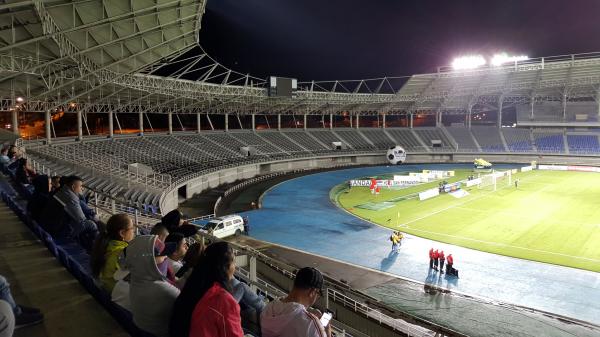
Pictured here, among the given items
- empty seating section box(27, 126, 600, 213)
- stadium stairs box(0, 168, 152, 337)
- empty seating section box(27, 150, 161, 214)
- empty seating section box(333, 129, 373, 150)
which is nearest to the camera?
stadium stairs box(0, 168, 152, 337)

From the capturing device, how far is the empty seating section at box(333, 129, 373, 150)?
6901 cm

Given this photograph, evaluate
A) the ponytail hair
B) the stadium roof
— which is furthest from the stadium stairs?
the stadium roof

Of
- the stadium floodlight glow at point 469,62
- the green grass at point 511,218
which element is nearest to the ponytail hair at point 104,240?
the green grass at point 511,218

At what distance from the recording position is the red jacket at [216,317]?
3109mm

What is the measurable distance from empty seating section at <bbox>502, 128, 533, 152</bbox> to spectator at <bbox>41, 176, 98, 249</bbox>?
74.0 meters

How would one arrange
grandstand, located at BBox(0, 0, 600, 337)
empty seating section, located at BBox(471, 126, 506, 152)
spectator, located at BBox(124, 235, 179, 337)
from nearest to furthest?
spectator, located at BBox(124, 235, 179, 337) → grandstand, located at BBox(0, 0, 600, 337) → empty seating section, located at BBox(471, 126, 506, 152)

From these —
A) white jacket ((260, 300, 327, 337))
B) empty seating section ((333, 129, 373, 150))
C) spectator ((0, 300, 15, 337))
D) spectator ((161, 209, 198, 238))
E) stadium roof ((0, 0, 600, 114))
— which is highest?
stadium roof ((0, 0, 600, 114))

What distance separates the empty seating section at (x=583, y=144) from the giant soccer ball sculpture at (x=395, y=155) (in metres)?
26.3

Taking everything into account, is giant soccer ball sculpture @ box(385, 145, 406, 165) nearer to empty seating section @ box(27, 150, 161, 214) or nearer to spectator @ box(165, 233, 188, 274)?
empty seating section @ box(27, 150, 161, 214)

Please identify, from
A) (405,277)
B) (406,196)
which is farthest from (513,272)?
(406,196)

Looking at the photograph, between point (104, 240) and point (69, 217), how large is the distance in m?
2.73

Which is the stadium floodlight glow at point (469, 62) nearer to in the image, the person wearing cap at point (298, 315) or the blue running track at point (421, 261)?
the blue running track at point (421, 261)

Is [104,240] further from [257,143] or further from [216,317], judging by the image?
[257,143]

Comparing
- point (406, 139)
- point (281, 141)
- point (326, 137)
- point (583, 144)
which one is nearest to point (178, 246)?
point (281, 141)
